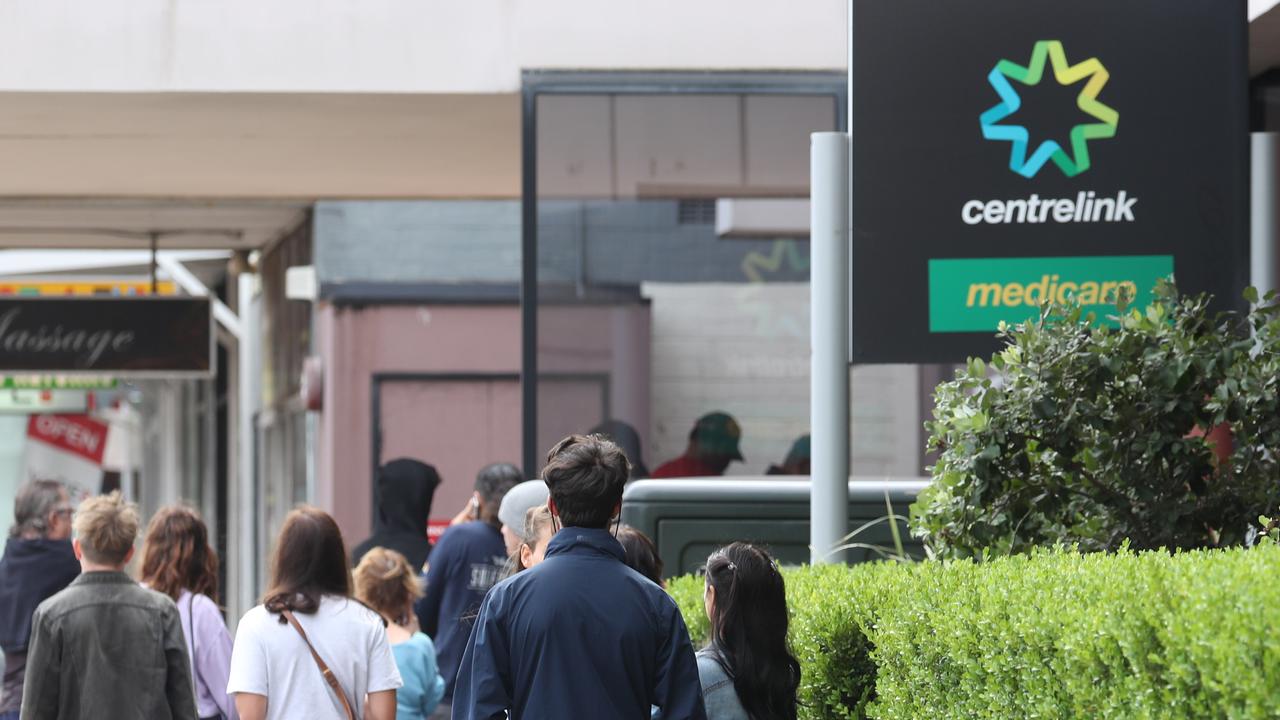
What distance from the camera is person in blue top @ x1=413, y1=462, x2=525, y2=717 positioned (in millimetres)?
7168

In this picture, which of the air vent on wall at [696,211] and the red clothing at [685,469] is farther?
the air vent on wall at [696,211]

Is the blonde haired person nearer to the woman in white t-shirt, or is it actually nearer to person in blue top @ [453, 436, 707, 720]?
the woman in white t-shirt

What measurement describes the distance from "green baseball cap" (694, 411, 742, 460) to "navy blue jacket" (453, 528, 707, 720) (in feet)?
17.3

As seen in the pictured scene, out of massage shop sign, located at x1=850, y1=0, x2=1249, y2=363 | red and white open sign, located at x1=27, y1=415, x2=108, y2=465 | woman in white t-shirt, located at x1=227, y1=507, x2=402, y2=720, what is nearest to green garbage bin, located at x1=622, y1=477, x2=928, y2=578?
massage shop sign, located at x1=850, y1=0, x2=1249, y2=363

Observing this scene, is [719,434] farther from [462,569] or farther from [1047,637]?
[1047,637]

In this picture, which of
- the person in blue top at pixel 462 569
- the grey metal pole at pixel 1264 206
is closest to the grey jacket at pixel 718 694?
the grey metal pole at pixel 1264 206

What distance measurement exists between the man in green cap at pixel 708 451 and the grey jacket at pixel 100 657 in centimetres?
319

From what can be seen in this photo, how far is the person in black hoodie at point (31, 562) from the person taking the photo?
291 inches

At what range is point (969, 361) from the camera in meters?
4.88

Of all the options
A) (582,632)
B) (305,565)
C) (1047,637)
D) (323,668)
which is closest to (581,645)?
(582,632)

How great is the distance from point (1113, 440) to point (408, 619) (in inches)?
120

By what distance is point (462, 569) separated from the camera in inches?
283

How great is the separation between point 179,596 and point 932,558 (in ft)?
9.57

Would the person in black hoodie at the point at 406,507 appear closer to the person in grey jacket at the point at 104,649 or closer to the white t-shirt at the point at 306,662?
the person in grey jacket at the point at 104,649
